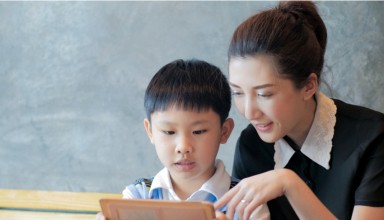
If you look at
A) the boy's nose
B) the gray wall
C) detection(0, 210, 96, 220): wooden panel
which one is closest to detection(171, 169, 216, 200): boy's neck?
the boy's nose

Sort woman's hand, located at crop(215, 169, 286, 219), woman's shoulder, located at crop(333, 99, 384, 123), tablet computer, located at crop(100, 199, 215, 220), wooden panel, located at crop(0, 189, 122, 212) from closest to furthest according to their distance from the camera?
tablet computer, located at crop(100, 199, 215, 220), woman's hand, located at crop(215, 169, 286, 219), woman's shoulder, located at crop(333, 99, 384, 123), wooden panel, located at crop(0, 189, 122, 212)

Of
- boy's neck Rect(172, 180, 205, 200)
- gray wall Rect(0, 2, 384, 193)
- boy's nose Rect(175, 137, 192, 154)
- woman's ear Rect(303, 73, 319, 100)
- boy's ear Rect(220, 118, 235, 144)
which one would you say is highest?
gray wall Rect(0, 2, 384, 193)

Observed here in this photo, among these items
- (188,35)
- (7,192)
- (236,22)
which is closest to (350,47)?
(236,22)

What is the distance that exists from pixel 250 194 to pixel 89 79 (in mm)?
993

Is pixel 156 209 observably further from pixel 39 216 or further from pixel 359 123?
pixel 39 216

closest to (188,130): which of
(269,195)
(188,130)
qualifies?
(188,130)

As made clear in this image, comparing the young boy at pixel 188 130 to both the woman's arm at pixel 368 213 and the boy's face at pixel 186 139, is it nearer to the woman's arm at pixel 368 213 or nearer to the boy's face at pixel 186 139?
the boy's face at pixel 186 139

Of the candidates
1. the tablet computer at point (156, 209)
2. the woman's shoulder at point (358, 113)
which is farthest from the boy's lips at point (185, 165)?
the woman's shoulder at point (358, 113)

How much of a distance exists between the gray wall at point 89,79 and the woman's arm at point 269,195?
705mm

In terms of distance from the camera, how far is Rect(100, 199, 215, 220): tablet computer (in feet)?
3.44

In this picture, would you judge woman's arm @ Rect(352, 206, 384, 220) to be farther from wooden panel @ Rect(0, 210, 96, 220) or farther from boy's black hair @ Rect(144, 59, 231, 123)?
wooden panel @ Rect(0, 210, 96, 220)

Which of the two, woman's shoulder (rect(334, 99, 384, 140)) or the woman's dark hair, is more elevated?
the woman's dark hair

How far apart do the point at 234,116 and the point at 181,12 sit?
15.6 inches

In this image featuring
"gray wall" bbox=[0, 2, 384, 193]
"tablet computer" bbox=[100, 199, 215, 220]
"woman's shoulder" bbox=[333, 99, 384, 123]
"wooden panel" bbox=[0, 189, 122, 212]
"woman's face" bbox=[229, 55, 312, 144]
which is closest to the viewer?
"tablet computer" bbox=[100, 199, 215, 220]
